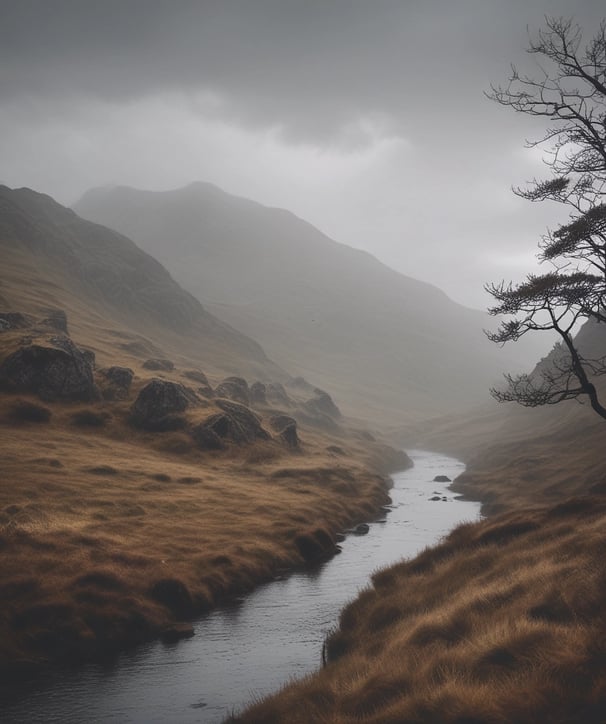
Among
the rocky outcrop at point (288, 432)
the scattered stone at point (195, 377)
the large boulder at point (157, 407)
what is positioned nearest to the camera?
the large boulder at point (157, 407)

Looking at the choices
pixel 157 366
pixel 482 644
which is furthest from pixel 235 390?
pixel 482 644

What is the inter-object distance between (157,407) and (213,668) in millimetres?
54835

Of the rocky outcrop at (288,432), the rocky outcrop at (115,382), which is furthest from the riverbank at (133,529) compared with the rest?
the rocky outcrop at (288,432)

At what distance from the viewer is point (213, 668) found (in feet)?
73.7

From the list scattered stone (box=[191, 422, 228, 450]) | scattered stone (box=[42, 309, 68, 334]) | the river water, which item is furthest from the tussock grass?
scattered stone (box=[42, 309, 68, 334])

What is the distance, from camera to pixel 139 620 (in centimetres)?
2606

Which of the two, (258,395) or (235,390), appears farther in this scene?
(258,395)

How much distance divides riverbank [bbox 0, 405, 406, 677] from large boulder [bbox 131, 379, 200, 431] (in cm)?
259

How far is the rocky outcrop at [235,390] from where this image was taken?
4677 inches

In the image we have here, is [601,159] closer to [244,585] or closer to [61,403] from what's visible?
[244,585]

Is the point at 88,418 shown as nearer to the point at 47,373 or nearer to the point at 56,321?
the point at 47,373

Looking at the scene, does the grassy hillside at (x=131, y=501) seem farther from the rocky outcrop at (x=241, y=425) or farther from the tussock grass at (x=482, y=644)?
the tussock grass at (x=482, y=644)

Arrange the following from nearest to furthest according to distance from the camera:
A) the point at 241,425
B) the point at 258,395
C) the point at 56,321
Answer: the point at 241,425, the point at 56,321, the point at 258,395

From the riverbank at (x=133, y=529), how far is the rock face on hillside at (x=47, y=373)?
358 centimetres
